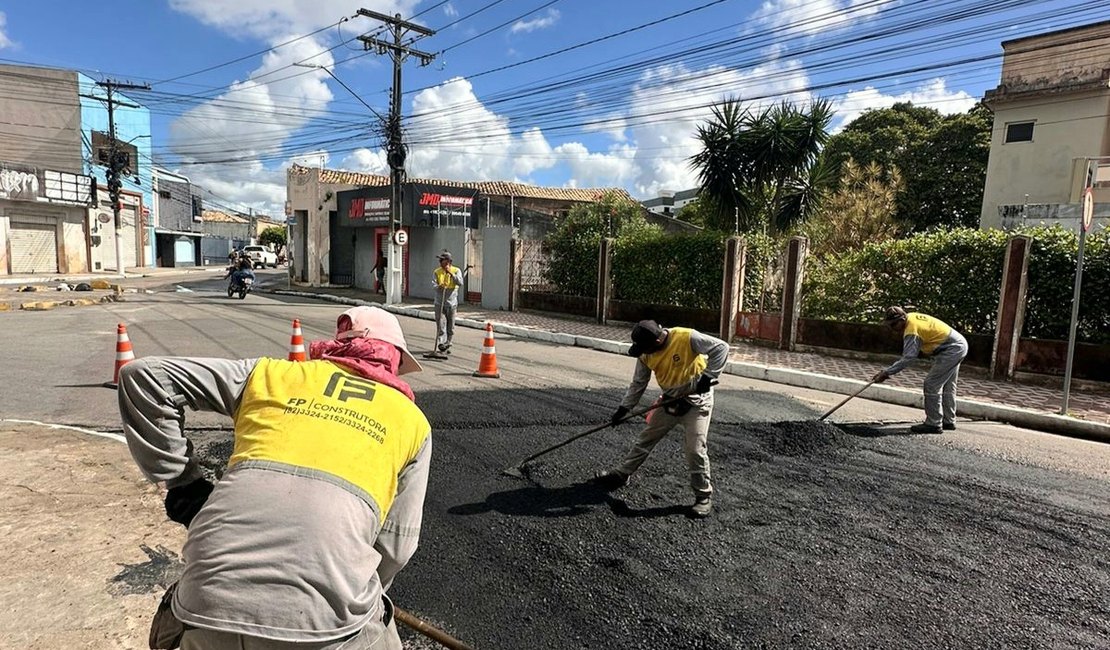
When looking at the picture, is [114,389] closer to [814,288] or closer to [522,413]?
[522,413]

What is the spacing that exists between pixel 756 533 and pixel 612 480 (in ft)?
3.49

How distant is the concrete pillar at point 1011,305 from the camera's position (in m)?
8.94

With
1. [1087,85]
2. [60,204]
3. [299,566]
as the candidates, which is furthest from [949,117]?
[60,204]

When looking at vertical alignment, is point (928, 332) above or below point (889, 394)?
above

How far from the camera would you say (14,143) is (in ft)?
102

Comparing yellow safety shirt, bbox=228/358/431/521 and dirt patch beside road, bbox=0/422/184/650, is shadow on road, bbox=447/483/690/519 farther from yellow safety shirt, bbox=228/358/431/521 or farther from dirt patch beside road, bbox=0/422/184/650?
yellow safety shirt, bbox=228/358/431/521

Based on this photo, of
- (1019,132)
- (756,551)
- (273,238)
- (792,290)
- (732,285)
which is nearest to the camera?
(756,551)

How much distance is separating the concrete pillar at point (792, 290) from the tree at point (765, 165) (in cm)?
319

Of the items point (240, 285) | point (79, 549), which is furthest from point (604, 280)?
point (79, 549)

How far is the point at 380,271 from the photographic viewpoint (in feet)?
75.9

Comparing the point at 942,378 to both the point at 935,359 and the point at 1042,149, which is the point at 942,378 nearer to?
the point at 935,359

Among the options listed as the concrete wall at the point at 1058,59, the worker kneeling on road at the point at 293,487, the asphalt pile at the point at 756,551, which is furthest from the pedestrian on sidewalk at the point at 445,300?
the concrete wall at the point at 1058,59

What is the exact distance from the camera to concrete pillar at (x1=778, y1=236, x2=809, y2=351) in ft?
36.9

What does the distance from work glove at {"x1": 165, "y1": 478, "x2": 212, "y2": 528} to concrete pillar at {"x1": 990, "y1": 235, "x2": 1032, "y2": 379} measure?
34.6 feet
